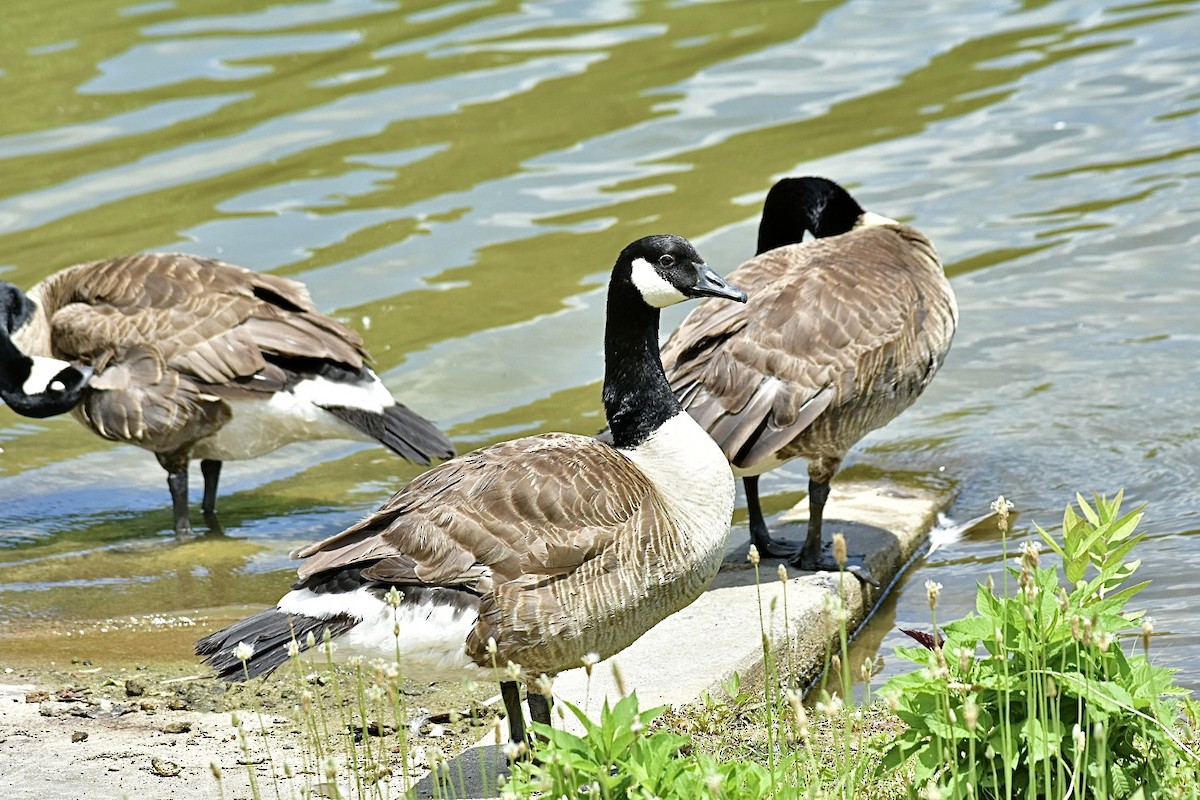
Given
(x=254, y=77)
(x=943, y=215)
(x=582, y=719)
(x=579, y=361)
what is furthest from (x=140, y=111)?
(x=582, y=719)

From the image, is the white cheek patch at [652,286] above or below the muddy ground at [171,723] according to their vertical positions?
above

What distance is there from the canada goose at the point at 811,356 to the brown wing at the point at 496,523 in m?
1.63

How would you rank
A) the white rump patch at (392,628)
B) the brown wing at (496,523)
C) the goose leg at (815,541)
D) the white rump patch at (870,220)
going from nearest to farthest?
the white rump patch at (392,628)
the brown wing at (496,523)
the goose leg at (815,541)
the white rump patch at (870,220)

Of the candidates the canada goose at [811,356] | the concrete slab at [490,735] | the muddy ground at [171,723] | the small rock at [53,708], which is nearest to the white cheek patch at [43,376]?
the muddy ground at [171,723]

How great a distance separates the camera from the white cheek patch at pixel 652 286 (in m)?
5.67

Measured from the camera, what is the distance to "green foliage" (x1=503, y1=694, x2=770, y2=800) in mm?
3646

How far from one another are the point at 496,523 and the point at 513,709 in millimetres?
651

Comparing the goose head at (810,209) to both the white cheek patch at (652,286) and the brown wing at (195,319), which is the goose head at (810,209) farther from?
the white cheek patch at (652,286)

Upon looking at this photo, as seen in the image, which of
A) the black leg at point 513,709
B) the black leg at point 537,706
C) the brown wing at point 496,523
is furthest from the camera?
the black leg at point 537,706

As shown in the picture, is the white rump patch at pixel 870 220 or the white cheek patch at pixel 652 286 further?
the white rump patch at pixel 870 220

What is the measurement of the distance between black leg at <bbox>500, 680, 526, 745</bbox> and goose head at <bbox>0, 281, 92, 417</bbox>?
4042mm

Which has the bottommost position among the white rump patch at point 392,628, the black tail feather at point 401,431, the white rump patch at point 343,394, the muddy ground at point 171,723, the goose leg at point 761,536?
the goose leg at point 761,536

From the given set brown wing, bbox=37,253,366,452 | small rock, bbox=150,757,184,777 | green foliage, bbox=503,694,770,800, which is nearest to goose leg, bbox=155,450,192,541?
brown wing, bbox=37,253,366,452

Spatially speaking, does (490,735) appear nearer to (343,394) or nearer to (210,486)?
(343,394)
